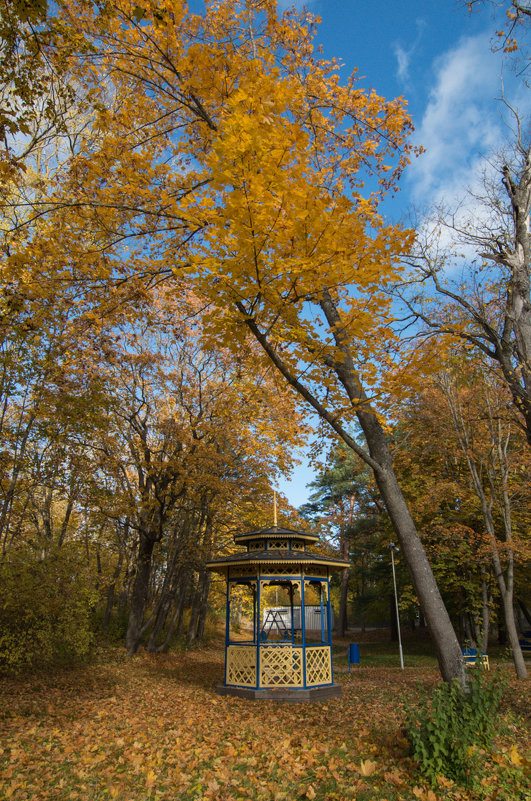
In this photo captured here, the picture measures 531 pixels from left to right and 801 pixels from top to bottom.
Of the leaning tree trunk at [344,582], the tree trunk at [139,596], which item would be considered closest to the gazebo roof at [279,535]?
the tree trunk at [139,596]

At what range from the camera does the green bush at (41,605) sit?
8.44m

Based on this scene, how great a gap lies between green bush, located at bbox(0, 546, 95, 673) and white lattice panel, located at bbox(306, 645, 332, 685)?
4671 millimetres

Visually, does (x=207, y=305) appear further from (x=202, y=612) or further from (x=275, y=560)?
(x=202, y=612)

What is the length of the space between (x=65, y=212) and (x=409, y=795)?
7134mm

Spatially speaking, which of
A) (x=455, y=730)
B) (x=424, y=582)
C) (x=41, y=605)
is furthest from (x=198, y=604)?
(x=455, y=730)

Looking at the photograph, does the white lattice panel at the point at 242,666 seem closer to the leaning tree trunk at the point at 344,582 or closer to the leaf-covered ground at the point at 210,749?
the leaf-covered ground at the point at 210,749

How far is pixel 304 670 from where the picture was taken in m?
9.80

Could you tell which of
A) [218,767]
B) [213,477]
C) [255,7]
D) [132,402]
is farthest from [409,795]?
[132,402]

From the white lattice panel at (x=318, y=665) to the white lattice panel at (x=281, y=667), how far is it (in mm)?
235

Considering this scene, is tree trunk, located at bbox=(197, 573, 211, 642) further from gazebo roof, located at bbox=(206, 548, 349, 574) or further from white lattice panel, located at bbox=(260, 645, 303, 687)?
white lattice panel, located at bbox=(260, 645, 303, 687)

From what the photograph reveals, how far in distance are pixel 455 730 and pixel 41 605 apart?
7.62 metres

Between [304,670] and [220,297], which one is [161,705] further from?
[220,297]

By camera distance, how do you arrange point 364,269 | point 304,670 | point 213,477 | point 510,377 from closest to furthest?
point 364,269
point 510,377
point 304,670
point 213,477

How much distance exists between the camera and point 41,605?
8.78m
